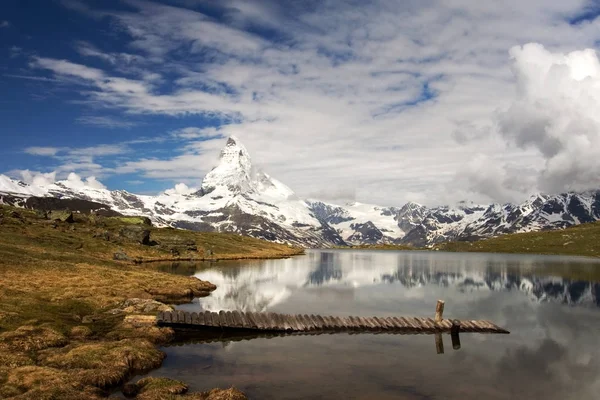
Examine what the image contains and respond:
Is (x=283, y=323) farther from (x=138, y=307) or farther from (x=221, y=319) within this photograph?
(x=138, y=307)

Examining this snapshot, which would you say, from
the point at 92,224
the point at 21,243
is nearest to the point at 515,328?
the point at 21,243

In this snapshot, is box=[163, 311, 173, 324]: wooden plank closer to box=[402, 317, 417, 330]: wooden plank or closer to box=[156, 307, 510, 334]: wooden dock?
box=[156, 307, 510, 334]: wooden dock

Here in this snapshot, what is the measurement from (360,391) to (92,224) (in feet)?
502

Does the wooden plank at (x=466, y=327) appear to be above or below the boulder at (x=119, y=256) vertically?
below

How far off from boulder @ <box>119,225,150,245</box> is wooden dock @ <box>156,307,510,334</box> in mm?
103051

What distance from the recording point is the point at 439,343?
48031 millimetres

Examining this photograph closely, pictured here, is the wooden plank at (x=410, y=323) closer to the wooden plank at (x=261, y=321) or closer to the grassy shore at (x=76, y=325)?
the wooden plank at (x=261, y=321)

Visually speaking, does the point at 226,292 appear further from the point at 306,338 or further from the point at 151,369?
the point at 151,369

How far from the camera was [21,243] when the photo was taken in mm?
88125

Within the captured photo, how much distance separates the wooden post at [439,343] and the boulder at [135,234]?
388 feet

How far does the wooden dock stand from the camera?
162ft

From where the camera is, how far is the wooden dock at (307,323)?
49281 mm

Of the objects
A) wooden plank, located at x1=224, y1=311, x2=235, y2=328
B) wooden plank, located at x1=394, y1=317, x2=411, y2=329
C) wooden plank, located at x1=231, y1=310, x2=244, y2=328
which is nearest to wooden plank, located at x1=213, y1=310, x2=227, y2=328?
wooden plank, located at x1=224, y1=311, x2=235, y2=328

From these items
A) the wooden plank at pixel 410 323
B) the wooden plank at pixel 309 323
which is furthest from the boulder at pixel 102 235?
the wooden plank at pixel 410 323
